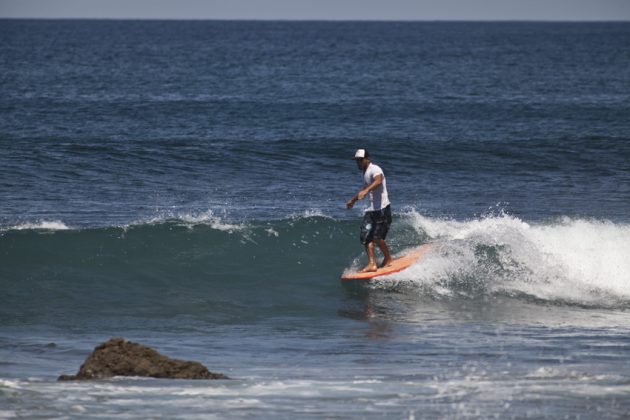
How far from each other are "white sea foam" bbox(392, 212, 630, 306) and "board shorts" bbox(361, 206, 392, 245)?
58 centimetres

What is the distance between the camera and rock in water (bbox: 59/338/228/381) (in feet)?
25.2

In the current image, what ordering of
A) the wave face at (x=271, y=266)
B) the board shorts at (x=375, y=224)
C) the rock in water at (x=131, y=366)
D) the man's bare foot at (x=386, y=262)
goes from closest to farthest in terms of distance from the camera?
the rock in water at (x=131, y=366), the wave face at (x=271, y=266), the board shorts at (x=375, y=224), the man's bare foot at (x=386, y=262)

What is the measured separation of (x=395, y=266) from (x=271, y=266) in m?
1.96

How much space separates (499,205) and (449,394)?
11.6m

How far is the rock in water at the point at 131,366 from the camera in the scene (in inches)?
303

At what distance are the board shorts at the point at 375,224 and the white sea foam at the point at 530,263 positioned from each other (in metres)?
0.58

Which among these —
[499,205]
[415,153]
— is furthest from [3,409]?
[415,153]

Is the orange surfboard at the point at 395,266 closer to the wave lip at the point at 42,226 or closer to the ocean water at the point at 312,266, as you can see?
the ocean water at the point at 312,266

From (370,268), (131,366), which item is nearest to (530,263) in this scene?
(370,268)

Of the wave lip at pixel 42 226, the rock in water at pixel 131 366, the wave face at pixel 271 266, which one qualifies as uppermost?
the rock in water at pixel 131 366

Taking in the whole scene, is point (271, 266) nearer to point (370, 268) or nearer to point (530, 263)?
point (370, 268)

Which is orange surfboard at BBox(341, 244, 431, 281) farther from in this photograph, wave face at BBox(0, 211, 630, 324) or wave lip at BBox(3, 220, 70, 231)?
wave lip at BBox(3, 220, 70, 231)

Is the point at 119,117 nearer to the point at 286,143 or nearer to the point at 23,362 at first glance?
the point at 286,143

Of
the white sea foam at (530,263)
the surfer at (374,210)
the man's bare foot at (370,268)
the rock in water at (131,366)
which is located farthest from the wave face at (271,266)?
the rock in water at (131,366)
